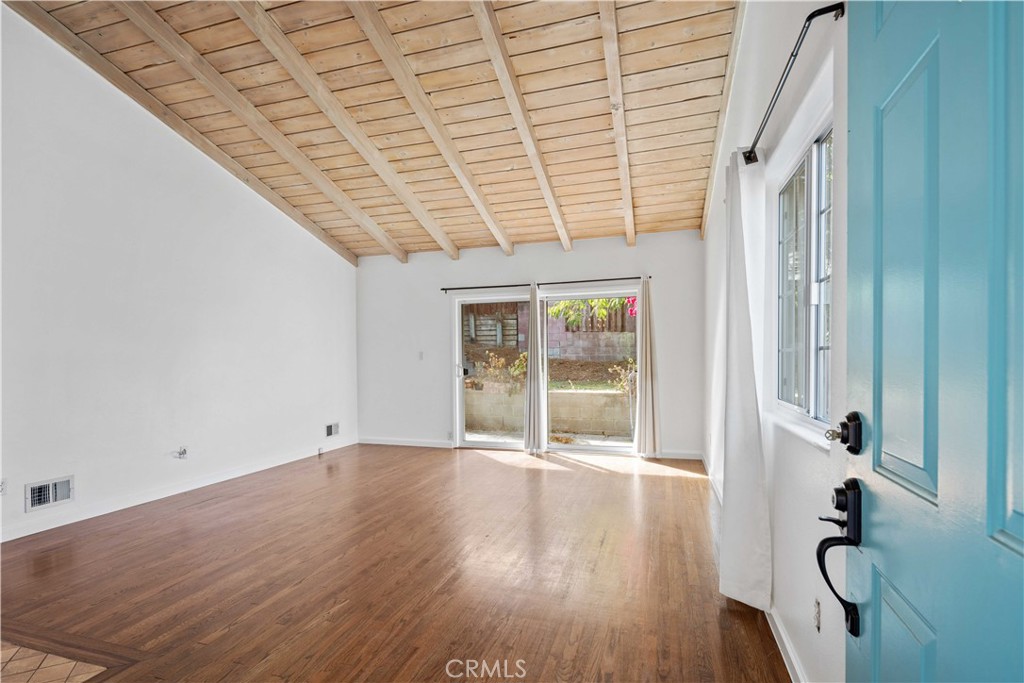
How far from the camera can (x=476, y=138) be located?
14.0ft

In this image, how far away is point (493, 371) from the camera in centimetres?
647

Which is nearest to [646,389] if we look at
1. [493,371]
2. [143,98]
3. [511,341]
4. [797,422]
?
[511,341]

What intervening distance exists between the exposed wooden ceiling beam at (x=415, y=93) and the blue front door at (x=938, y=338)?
3068mm

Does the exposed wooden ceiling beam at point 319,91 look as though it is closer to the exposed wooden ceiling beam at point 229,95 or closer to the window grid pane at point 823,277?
the exposed wooden ceiling beam at point 229,95

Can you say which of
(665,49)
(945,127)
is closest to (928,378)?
(945,127)

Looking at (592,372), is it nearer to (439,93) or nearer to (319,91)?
(439,93)

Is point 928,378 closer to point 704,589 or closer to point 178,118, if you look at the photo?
point 704,589

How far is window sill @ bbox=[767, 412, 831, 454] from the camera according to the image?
1.55 meters

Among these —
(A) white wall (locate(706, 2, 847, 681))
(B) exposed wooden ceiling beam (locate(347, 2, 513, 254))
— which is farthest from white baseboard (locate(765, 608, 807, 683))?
(B) exposed wooden ceiling beam (locate(347, 2, 513, 254))

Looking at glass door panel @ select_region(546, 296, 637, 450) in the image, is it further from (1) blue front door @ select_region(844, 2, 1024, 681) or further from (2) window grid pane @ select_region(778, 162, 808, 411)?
(1) blue front door @ select_region(844, 2, 1024, 681)

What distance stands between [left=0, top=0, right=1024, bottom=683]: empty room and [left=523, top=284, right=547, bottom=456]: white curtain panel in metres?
0.04

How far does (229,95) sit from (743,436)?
4.38 meters

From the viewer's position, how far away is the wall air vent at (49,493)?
342 centimetres

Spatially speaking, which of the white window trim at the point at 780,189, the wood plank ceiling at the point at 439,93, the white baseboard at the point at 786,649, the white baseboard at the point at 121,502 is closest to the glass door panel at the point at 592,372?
the wood plank ceiling at the point at 439,93
